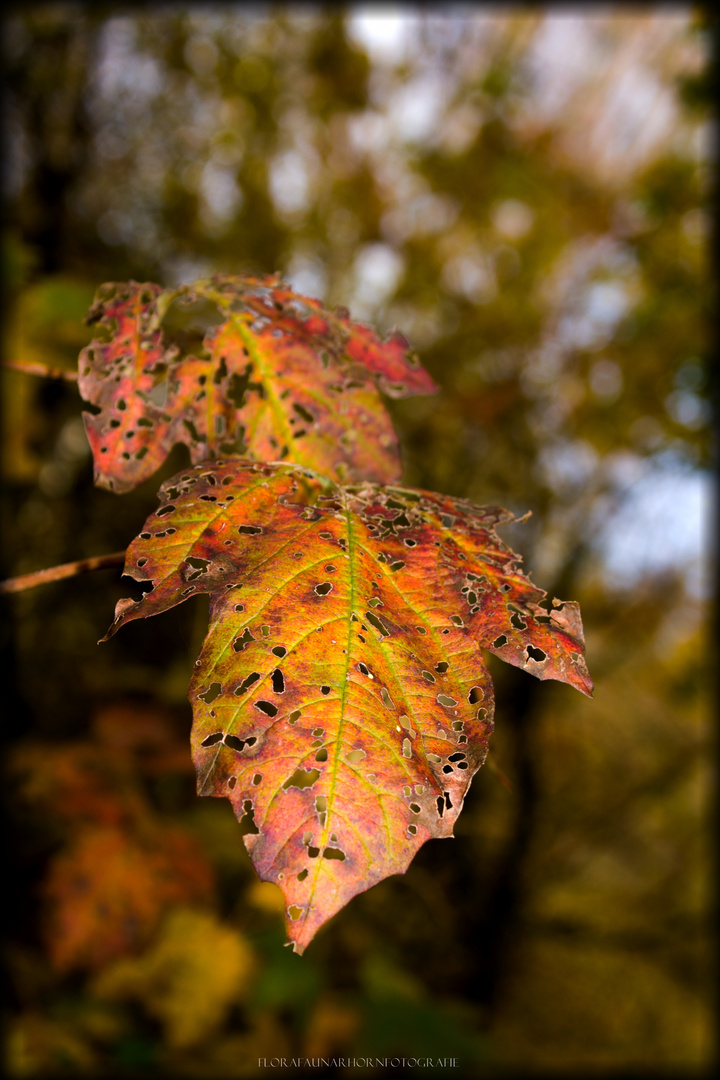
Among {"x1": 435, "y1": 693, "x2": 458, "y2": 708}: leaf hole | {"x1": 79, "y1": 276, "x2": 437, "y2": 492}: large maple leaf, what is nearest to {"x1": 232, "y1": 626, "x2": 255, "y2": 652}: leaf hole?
{"x1": 435, "y1": 693, "x2": 458, "y2": 708}: leaf hole

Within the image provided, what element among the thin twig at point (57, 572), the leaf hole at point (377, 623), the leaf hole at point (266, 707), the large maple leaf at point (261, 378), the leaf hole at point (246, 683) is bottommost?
the thin twig at point (57, 572)

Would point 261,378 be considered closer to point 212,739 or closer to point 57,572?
point 57,572

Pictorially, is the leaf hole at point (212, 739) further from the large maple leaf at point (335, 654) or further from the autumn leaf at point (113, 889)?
the autumn leaf at point (113, 889)

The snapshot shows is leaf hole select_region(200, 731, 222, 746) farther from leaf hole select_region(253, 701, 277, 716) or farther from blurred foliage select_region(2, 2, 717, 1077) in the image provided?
blurred foliage select_region(2, 2, 717, 1077)

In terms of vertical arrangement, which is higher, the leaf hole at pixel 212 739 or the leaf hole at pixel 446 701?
the leaf hole at pixel 446 701

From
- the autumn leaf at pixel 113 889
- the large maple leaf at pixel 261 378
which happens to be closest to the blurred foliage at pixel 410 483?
the autumn leaf at pixel 113 889
